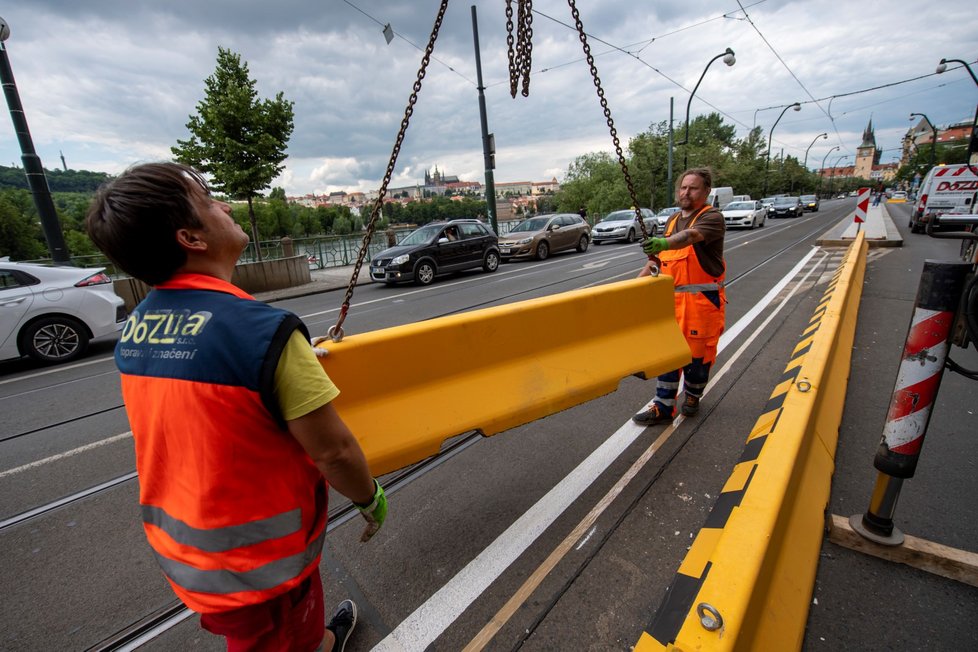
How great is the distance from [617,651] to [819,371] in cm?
215

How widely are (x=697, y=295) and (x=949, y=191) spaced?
21.0m

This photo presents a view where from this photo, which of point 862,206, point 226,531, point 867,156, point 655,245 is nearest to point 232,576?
point 226,531

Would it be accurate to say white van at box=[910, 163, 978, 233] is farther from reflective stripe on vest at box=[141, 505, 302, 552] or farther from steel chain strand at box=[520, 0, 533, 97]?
reflective stripe on vest at box=[141, 505, 302, 552]

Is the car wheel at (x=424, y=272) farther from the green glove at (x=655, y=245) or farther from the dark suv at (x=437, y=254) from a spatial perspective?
the green glove at (x=655, y=245)

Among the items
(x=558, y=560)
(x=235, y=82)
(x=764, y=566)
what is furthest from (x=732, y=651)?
(x=235, y=82)

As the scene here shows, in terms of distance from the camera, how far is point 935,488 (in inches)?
104

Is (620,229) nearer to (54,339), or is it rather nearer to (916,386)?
(54,339)

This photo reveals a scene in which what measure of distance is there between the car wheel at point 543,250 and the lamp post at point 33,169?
13.3m

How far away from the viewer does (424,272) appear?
12.8m

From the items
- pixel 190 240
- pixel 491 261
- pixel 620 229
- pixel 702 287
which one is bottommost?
pixel 491 261

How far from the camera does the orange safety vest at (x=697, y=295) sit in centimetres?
339

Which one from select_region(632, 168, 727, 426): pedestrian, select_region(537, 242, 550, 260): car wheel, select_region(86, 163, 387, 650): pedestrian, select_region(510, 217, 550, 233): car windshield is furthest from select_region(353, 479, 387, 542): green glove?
select_region(510, 217, 550, 233): car windshield

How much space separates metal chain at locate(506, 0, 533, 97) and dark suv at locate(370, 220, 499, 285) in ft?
31.0

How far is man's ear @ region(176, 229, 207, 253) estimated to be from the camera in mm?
1111
